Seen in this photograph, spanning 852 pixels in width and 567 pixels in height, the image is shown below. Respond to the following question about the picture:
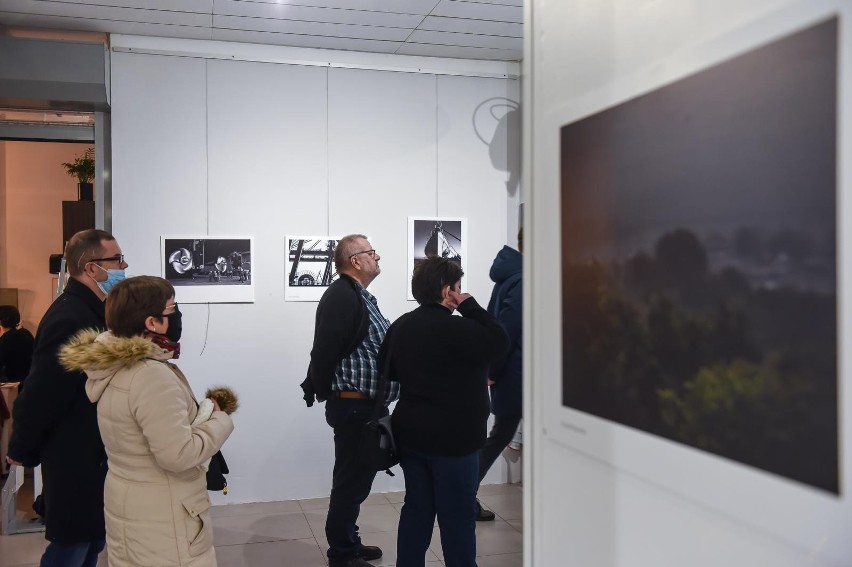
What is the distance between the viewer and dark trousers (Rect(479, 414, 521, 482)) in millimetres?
4406

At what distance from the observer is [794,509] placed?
0.82m

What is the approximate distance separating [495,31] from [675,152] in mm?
4578

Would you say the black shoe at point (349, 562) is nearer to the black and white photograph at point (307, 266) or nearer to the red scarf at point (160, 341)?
the red scarf at point (160, 341)

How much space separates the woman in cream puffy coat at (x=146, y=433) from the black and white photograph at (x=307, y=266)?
2879 millimetres

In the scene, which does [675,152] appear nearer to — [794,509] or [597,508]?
[794,509]

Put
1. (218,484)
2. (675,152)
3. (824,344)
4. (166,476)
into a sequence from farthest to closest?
(218,484) < (166,476) < (675,152) < (824,344)

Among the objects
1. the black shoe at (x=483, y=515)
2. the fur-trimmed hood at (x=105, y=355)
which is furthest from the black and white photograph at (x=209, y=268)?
the fur-trimmed hood at (x=105, y=355)

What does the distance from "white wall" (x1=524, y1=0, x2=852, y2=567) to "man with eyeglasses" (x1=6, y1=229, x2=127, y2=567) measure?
2.18 metres

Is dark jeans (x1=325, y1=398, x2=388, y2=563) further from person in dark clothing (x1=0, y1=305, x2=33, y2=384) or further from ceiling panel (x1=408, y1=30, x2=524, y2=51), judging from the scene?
person in dark clothing (x1=0, y1=305, x2=33, y2=384)

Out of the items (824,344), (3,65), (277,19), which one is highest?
(277,19)

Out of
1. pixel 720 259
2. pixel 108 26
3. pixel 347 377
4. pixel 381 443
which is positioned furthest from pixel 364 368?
pixel 720 259


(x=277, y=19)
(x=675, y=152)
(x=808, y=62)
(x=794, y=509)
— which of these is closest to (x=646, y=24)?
(x=675, y=152)

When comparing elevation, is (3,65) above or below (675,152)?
above

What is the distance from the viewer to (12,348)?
19.2ft
